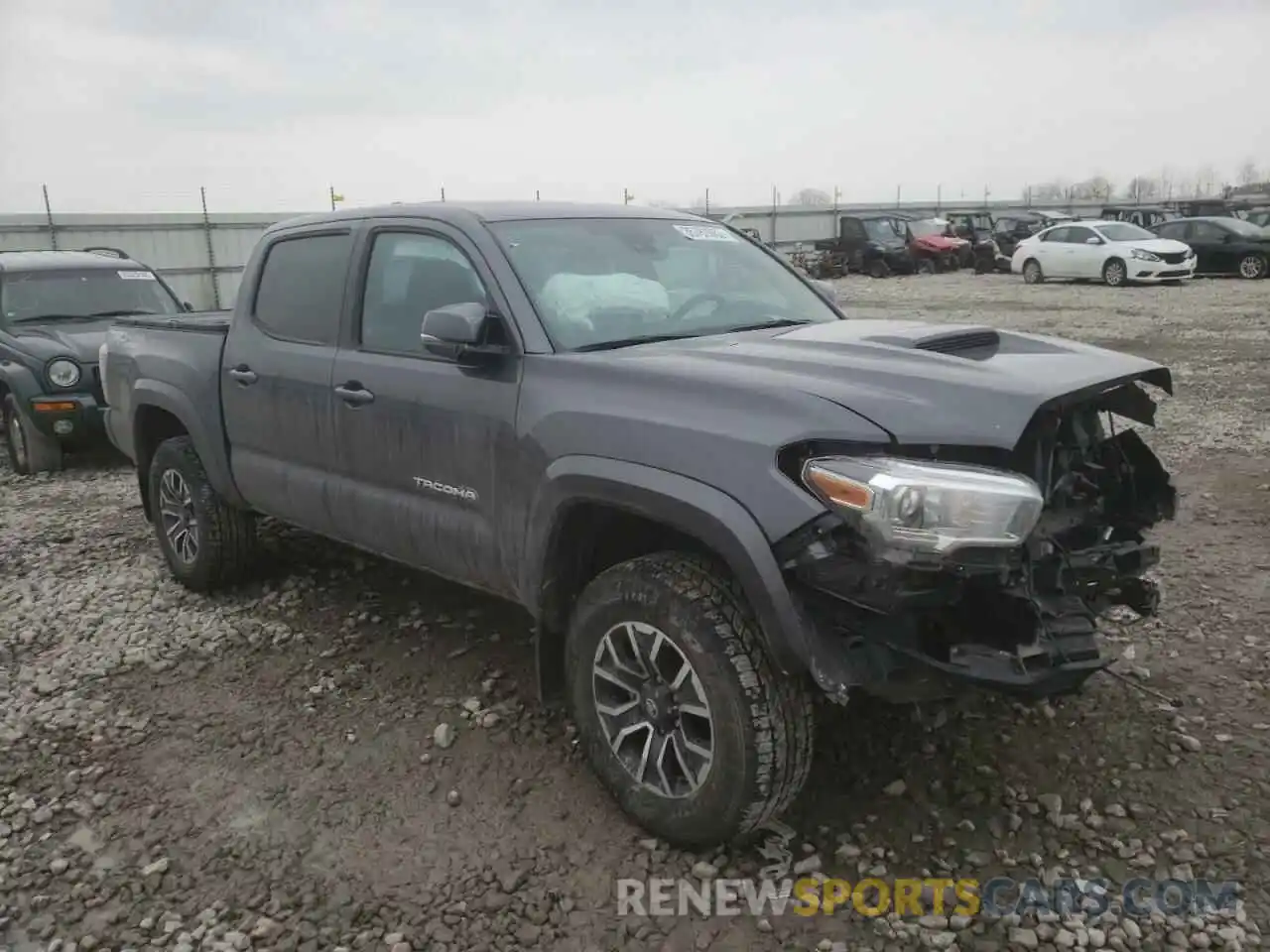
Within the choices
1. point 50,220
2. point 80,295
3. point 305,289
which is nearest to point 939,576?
point 305,289

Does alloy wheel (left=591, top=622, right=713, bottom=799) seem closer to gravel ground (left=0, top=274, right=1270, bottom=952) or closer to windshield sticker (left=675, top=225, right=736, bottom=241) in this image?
gravel ground (left=0, top=274, right=1270, bottom=952)

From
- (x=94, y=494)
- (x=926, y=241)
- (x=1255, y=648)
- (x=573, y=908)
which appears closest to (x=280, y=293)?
(x=573, y=908)

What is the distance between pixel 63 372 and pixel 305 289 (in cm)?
470

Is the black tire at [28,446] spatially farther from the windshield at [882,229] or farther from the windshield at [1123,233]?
the windshield at [882,229]

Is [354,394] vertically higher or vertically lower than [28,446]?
higher

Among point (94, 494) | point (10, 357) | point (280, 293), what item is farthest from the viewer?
point (10, 357)

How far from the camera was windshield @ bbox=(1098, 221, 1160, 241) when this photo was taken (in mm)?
22859

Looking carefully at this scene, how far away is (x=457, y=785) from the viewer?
342cm

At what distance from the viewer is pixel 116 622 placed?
492 centimetres

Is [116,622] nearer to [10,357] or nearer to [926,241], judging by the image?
[10,357]

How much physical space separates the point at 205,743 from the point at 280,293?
199 centimetres

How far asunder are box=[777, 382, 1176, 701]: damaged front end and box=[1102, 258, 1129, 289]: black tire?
73.3 feet

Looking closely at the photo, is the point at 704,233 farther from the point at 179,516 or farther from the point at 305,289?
the point at 179,516

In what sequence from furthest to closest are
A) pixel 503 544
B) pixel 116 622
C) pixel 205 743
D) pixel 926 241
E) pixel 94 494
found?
pixel 926 241 → pixel 94 494 → pixel 116 622 → pixel 205 743 → pixel 503 544
